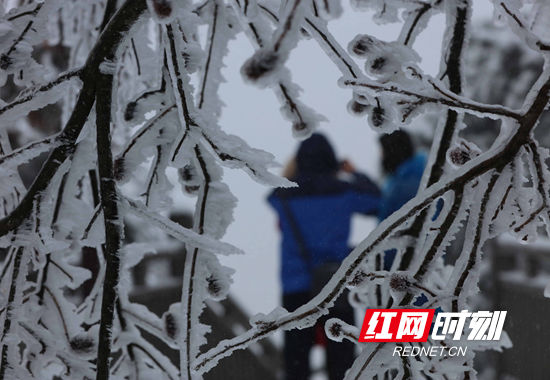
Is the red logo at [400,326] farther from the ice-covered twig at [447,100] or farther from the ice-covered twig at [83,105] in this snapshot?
the ice-covered twig at [83,105]

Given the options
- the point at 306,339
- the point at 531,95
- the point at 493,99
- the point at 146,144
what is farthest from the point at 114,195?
the point at 493,99

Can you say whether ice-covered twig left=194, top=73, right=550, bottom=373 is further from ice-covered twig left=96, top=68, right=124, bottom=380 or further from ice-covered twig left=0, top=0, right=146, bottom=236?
ice-covered twig left=0, top=0, right=146, bottom=236

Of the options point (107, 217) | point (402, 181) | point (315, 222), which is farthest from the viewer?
point (315, 222)

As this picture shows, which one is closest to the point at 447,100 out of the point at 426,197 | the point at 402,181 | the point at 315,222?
the point at 426,197

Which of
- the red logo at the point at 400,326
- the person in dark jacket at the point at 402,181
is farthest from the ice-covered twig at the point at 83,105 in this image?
the person in dark jacket at the point at 402,181

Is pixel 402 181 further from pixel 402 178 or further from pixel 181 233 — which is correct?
pixel 181 233

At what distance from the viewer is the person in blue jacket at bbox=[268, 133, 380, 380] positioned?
3.43 metres

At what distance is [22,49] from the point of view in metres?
0.97

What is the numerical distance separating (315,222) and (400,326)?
249cm

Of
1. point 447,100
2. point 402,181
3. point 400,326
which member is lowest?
point 400,326

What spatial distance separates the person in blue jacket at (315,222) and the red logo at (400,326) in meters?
2.34

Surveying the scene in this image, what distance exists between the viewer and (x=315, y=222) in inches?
135

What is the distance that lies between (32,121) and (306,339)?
2767 mm

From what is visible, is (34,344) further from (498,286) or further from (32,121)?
(498,286)
